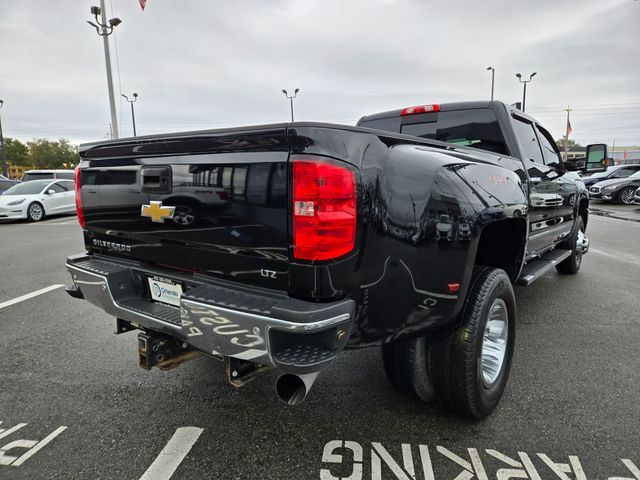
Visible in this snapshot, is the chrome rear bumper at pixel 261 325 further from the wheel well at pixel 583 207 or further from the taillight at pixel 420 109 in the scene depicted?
the wheel well at pixel 583 207

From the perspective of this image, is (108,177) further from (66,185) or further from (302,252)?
(66,185)

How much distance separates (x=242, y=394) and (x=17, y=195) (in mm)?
13846

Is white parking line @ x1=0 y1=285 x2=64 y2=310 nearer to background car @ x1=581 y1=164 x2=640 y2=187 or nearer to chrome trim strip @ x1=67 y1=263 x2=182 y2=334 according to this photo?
chrome trim strip @ x1=67 y1=263 x2=182 y2=334

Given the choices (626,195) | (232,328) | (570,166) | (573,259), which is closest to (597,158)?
(570,166)

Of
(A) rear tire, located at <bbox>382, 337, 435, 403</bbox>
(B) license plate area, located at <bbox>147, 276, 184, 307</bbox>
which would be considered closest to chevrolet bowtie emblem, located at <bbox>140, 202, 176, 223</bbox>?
(B) license plate area, located at <bbox>147, 276, 184, 307</bbox>

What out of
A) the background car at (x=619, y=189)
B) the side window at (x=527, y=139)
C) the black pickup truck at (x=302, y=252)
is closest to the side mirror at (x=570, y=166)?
the side window at (x=527, y=139)

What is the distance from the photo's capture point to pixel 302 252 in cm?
173

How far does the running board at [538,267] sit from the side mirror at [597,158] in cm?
108

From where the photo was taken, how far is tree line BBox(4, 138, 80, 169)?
6538cm

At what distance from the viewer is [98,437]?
2.25 meters

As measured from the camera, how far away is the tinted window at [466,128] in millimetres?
3451

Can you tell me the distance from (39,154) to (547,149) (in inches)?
3122

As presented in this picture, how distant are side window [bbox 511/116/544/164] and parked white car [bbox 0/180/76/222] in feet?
45.2

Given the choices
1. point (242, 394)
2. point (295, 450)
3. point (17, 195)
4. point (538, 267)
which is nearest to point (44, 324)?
point (242, 394)
